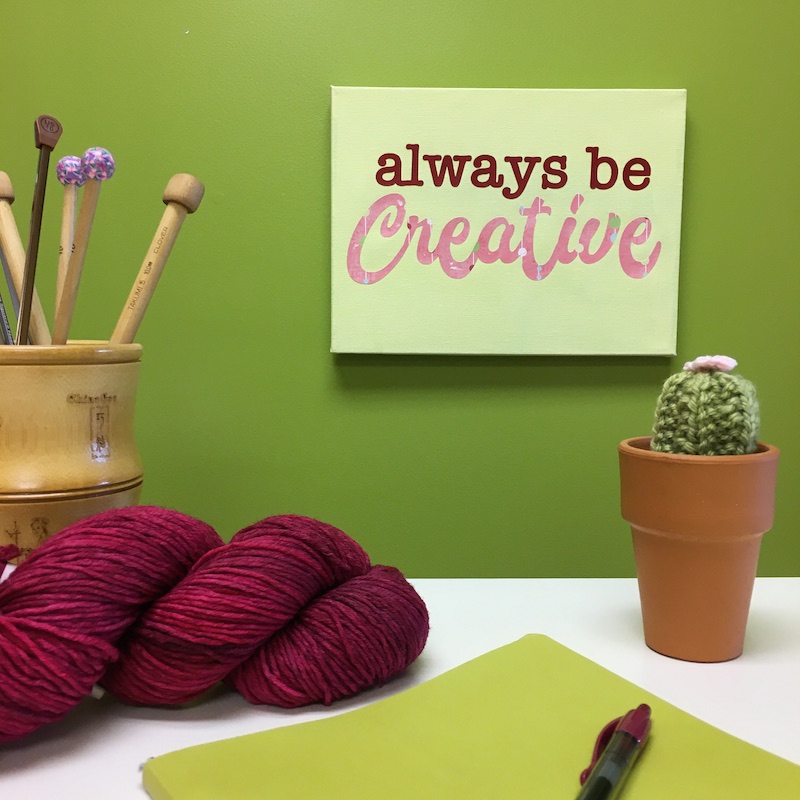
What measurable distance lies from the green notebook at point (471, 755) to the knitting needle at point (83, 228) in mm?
309

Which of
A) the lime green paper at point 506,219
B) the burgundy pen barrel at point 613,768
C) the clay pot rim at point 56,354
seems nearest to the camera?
the burgundy pen barrel at point 613,768

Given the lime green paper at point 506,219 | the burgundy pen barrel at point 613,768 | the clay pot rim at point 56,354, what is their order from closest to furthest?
the burgundy pen barrel at point 613,768, the clay pot rim at point 56,354, the lime green paper at point 506,219

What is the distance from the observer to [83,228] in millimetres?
501

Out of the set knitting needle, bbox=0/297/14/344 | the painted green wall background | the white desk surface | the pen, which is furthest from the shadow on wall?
the pen

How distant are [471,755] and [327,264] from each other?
551 mm

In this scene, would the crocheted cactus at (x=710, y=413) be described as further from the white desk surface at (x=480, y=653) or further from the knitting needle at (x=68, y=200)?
the knitting needle at (x=68, y=200)

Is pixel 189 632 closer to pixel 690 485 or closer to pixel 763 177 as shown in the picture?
pixel 690 485

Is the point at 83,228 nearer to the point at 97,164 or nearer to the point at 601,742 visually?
the point at 97,164

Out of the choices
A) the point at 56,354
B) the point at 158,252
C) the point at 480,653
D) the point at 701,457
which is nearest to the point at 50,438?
the point at 56,354

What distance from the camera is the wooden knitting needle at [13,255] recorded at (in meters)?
0.53

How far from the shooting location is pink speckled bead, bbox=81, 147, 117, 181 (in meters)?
0.48

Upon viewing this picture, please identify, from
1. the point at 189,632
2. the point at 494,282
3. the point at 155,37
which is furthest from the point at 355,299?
the point at 189,632

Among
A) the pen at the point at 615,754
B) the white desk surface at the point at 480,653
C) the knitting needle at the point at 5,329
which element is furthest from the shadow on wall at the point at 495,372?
the pen at the point at 615,754

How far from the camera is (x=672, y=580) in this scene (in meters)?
0.48
